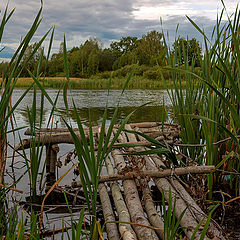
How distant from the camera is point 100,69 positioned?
38.2 m

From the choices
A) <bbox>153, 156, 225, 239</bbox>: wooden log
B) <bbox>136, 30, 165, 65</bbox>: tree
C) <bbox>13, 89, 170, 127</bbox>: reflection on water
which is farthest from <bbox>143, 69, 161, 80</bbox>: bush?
<bbox>153, 156, 225, 239</bbox>: wooden log

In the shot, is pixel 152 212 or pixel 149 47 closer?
pixel 152 212

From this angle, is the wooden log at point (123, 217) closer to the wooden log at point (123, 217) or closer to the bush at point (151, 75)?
the wooden log at point (123, 217)

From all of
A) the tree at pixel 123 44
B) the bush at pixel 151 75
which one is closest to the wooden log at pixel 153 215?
the bush at pixel 151 75

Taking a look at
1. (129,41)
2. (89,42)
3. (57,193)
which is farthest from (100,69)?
(57,193)

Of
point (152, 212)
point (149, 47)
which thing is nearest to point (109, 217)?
point (152, 212)

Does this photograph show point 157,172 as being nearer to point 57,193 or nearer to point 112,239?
point 112,239

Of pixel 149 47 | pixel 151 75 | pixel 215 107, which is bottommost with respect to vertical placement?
pixel 215 107

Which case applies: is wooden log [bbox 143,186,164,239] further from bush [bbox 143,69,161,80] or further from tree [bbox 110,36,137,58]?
tree [bbox 110,36,137,58]

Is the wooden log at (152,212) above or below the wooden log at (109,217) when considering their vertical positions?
above

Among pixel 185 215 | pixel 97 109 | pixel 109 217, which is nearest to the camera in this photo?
pixel 185 215

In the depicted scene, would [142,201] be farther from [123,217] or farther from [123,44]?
[123,44]

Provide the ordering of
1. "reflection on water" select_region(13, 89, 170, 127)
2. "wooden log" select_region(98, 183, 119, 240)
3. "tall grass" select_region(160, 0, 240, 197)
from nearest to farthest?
"wooden log" select_region(98, 183, 119, 240) → "tall grass" select_region(160, 0, 240, 197) → "reflection on water" select_region(13, 89, 170, 127)

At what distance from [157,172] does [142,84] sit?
20671 millimetres
